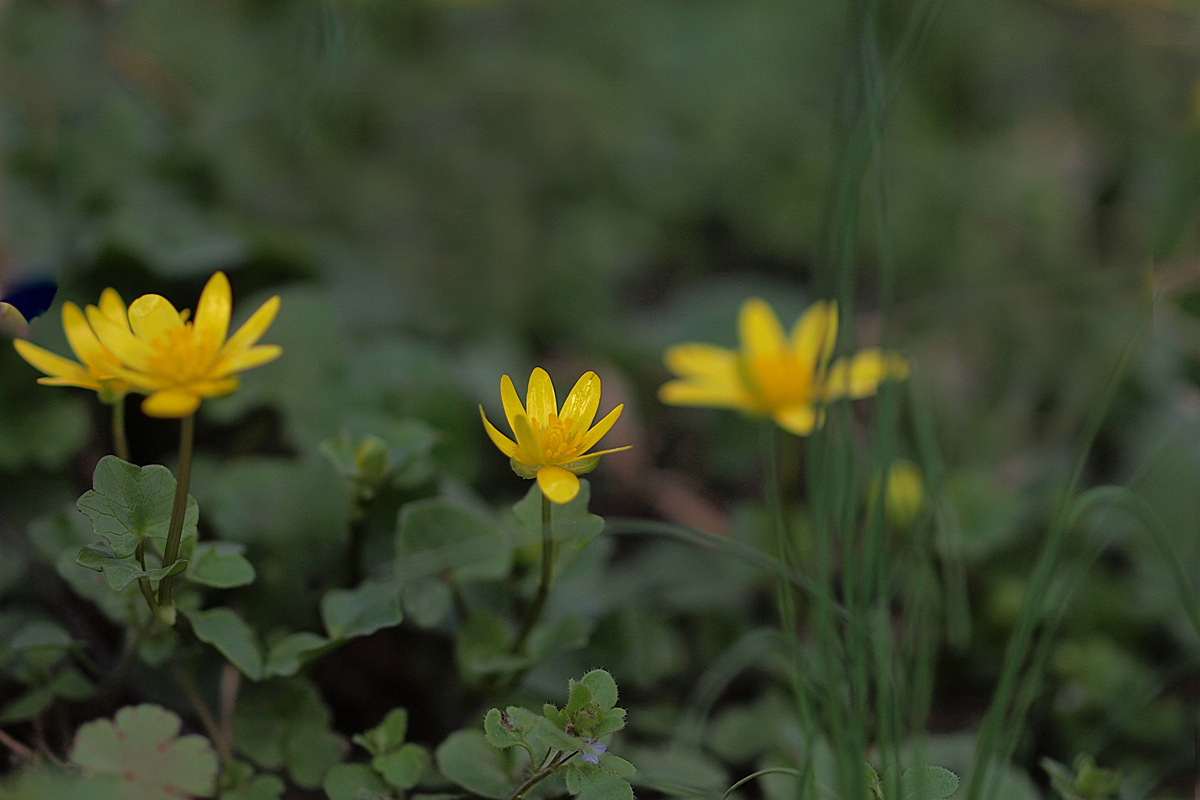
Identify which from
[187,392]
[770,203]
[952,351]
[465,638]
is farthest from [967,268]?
[187,392]

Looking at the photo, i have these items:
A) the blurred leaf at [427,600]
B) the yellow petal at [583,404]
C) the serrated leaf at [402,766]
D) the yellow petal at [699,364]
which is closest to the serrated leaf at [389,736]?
the serrated leaf at [402,766]

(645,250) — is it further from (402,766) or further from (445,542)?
(402,766)

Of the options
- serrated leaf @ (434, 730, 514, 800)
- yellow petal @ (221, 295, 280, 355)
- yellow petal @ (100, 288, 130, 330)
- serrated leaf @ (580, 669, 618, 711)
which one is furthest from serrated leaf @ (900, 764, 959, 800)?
yellow petal @ (100, 288, 130, 330)

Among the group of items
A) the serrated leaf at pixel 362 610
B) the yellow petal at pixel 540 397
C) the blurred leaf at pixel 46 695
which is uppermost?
the yellow petal at pixel 540 397

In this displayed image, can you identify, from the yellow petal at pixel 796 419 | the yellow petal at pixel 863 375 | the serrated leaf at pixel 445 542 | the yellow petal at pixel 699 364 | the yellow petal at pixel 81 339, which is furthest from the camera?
the yellow petal at pixel 699 364

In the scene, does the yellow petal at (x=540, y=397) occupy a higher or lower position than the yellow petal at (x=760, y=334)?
higher

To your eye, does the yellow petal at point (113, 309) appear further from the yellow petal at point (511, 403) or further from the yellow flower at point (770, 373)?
the yellow flower at point (770, 373)

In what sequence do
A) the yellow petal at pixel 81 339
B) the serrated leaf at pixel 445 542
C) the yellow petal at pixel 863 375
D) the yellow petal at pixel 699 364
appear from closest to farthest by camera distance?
the yellow petal at pixel 81 339
the serrated leaf at pixel 445 542
the yellow petal at pixel 863 375
the yellow petal at pixel 699 364
